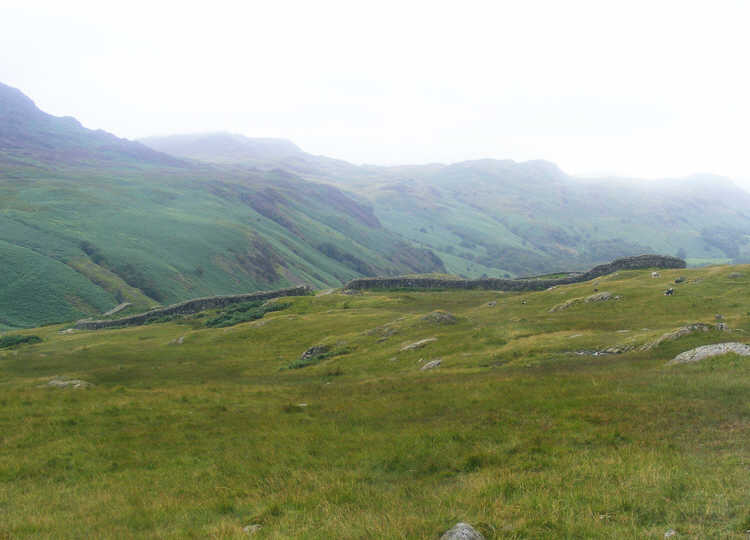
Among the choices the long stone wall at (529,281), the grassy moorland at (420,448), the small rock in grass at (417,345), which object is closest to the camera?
the grassy moorland at (420,448)

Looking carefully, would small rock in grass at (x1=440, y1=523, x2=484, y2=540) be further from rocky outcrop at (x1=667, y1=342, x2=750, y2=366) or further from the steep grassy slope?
the steep grassy slope

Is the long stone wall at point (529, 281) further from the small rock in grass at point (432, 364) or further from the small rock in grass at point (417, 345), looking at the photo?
the small rock in grass at point (432, 364)

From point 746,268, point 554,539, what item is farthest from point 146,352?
point 746,268

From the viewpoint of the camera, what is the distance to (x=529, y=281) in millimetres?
82000

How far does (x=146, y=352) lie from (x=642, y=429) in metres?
50.8

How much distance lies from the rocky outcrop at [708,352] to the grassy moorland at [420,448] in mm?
921

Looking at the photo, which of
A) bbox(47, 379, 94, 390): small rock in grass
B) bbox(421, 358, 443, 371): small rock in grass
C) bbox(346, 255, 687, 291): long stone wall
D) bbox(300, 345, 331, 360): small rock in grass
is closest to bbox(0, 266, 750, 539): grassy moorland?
bbox(421, 358, 443, 371): small rock in grass

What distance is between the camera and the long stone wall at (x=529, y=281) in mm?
80625

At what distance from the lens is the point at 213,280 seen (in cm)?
15362

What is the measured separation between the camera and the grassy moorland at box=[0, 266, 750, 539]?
34.1 feet

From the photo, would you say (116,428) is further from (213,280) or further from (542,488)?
(213,280)

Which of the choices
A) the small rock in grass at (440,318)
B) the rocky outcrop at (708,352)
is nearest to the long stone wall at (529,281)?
the small rock in grass at (440,318)

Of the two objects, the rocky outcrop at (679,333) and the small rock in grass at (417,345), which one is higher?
the rocky outcrop at (679,333)

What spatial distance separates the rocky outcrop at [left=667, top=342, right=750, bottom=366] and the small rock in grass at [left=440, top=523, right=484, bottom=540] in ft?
61.3
